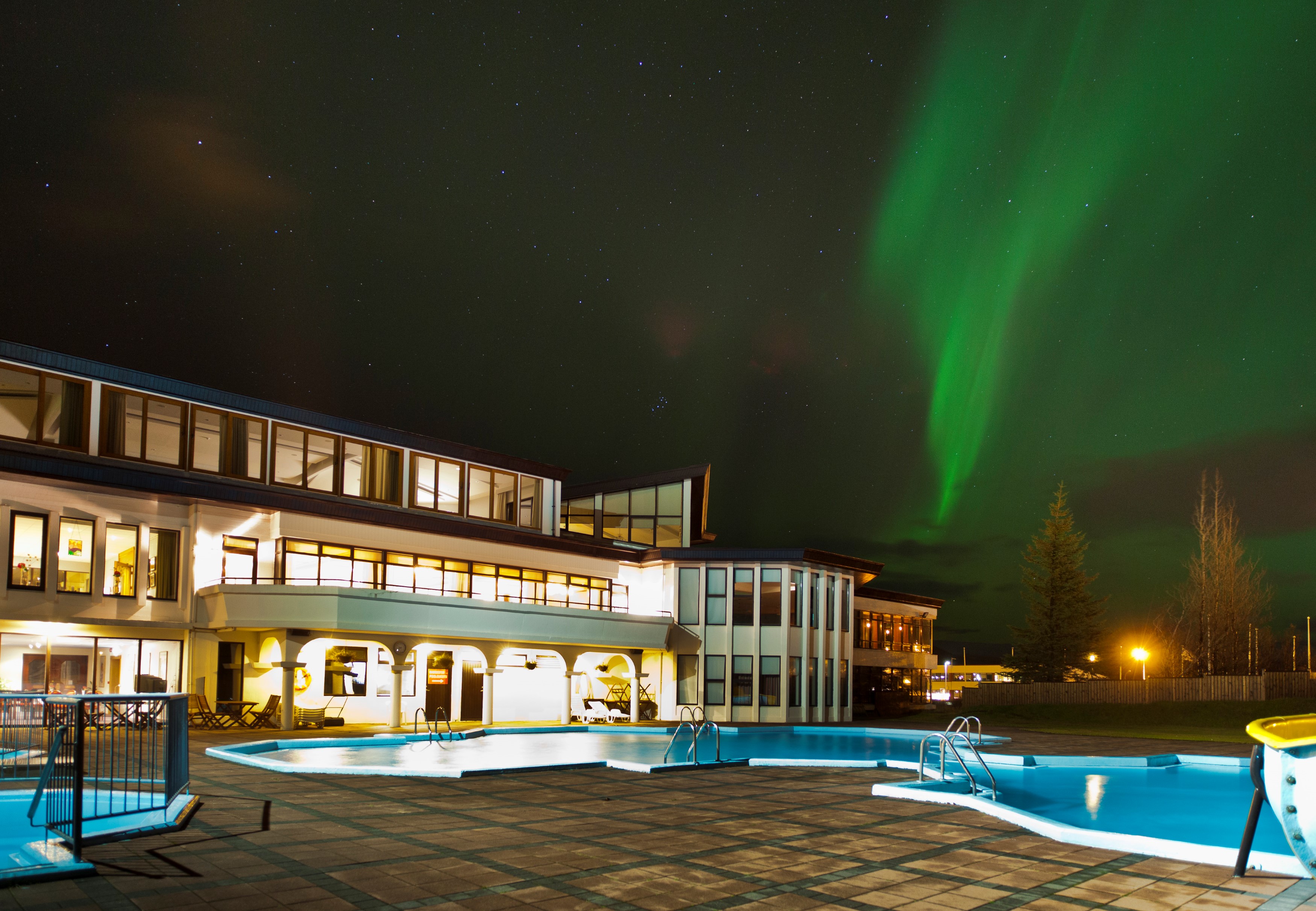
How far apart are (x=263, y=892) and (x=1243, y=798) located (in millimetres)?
17658

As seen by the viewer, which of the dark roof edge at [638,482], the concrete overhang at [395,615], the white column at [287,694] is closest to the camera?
the concrete overhang at [395,615]

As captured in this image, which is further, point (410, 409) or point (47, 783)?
point (410, 409)

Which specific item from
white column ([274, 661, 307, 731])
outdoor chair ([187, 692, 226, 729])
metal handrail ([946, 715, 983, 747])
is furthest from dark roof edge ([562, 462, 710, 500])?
outdoor chair ([187, 692, 226, 729])

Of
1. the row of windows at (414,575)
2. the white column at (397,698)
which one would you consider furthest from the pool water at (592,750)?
the row of windows at (414,575)

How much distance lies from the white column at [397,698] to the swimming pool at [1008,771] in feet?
8.90

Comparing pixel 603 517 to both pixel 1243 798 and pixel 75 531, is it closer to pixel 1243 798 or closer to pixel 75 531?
pixel 75 531

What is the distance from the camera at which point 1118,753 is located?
2292 centimetres

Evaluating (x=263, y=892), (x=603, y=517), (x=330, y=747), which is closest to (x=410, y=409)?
(x=603, y=517)

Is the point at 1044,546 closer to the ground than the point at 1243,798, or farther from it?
farther from it

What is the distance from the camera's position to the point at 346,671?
100 ft

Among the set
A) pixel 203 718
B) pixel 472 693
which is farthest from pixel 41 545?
pixel 472 693

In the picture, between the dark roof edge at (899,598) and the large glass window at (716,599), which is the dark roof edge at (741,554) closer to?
the large glass window at (716,599)

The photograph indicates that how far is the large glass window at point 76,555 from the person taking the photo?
25.1m

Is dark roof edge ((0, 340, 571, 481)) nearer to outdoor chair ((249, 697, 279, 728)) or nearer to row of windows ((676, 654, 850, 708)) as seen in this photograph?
outdoor chair ((249, 697, 279, 728))
